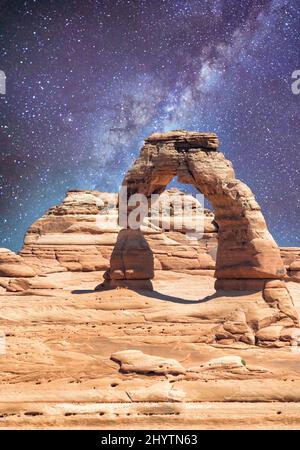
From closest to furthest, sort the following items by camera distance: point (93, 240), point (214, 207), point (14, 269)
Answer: point (214, 207)
point (14, 269)
point (93, 240)

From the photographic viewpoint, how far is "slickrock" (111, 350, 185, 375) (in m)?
20.2

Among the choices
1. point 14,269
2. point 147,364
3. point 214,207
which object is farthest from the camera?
point 14,269

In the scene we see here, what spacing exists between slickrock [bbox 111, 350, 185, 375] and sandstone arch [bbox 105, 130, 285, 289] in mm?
4008

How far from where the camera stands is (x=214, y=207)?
24375 mm

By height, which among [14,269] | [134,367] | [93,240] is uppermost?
[93,240]

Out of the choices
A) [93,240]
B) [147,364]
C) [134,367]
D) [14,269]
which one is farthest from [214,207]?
[93,240]

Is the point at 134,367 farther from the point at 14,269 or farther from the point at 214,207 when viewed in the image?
the point at 14,269

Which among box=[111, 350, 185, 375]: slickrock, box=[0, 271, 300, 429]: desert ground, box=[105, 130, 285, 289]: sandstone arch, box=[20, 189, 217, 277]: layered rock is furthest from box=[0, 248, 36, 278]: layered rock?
box=[111, 350, 185, 375]: slickrock

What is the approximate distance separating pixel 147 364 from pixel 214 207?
6123 millimetres

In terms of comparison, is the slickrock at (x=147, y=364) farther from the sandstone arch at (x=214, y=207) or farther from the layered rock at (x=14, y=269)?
the layered rock at (x=14, y=269)

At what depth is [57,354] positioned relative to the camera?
68.7ft

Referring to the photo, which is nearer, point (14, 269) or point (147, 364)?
point (147, 364)

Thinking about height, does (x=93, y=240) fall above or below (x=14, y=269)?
above

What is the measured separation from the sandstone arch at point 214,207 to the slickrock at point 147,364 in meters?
4.01
